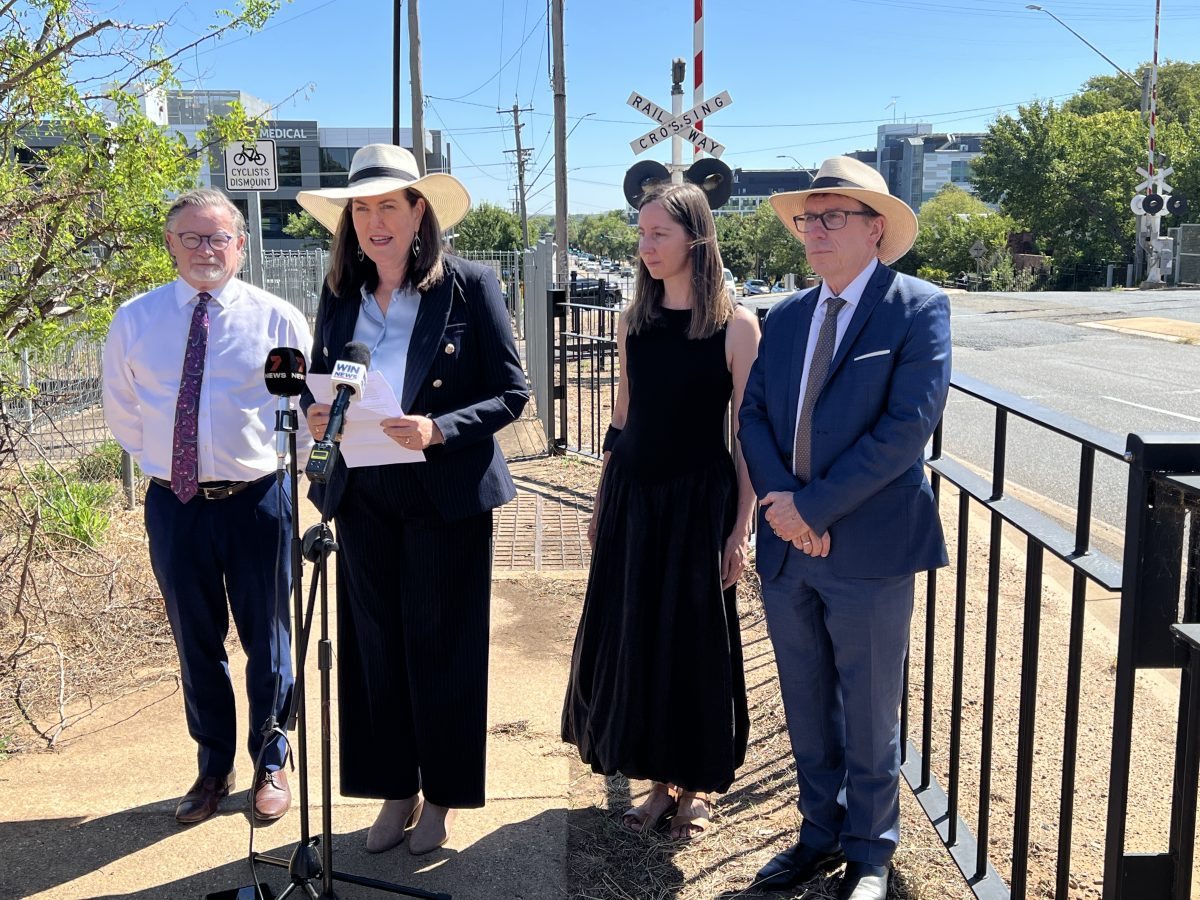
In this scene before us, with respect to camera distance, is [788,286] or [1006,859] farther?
[788,286]

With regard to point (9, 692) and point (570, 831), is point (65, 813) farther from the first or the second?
point (570, 831)

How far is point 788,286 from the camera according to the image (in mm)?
59656

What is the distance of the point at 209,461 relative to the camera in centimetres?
346

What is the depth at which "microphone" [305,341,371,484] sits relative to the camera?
2.35m

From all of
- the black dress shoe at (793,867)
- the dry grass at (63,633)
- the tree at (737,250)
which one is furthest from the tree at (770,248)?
the black dress shoe at (793,867)

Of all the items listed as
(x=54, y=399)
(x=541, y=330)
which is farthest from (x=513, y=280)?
(x=54, y=399)

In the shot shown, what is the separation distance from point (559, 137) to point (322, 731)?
18.3m

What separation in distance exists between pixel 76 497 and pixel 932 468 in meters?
5.22

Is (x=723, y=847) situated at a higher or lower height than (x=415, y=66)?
lower

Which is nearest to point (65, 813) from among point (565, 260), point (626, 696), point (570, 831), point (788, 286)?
point (570, 831)

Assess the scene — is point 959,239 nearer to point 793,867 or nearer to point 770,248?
point 770,248

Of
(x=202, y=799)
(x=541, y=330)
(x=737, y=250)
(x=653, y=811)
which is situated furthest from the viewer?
(x=737, y=250)

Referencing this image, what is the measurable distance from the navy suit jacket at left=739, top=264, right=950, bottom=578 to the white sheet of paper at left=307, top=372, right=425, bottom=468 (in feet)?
3.42

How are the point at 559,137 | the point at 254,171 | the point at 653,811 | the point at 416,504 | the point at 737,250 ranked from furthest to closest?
the point at 737,250 → the point at 559,137 → the point at 254,171 → the point at 653,811 → the point at 416,504
